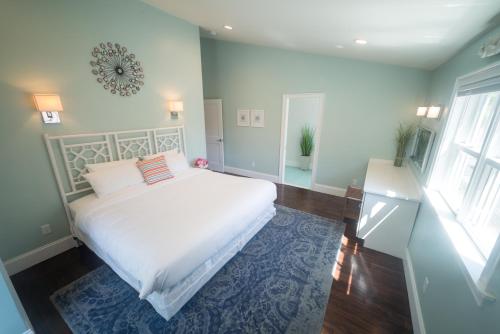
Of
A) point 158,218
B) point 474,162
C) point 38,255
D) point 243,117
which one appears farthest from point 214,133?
point 474,162

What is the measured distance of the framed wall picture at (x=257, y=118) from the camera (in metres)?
4.77

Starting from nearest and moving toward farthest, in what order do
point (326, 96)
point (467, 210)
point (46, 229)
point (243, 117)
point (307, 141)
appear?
point (467, 210) → point (46, 229) → point (326, 96) → point (243, 117) → point (307, 141)

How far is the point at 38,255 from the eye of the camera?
94.2 inches

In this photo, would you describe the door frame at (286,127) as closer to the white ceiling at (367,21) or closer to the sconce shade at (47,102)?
the white ceiling at (367,21)

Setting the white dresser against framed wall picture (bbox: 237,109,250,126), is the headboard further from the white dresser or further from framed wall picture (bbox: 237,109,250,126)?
the white dresser

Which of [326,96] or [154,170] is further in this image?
[326,96]

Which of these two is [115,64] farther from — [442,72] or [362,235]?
[442,72]

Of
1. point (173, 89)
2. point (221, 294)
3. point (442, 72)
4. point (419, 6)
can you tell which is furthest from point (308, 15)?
point (221, 294)

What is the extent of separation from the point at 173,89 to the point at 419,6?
136 inches

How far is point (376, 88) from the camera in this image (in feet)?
11.5

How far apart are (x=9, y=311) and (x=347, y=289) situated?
9.51ft

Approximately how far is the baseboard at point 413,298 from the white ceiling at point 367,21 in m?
2.27

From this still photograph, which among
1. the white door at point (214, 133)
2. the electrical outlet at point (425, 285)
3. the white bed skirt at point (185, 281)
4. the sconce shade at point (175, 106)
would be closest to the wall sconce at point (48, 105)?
the white bed skirt at point (185, 281)

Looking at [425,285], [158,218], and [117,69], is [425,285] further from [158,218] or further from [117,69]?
[117,69]
